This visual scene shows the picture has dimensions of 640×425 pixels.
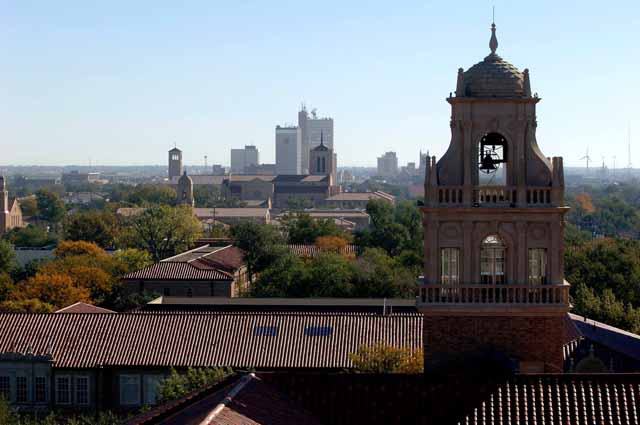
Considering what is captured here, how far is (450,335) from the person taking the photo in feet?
66.4

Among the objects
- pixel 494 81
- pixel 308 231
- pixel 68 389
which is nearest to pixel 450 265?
pixel 494 81

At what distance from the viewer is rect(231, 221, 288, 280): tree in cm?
7169

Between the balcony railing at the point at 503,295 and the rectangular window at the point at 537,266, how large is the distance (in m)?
0.22

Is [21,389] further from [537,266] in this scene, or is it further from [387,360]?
[537,266]

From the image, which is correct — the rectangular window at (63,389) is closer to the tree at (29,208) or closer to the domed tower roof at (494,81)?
the domed tower roof at (494,81)

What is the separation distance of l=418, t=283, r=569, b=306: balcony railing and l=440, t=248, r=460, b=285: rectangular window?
0.21 metres

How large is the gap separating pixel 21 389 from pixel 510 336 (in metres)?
20.5

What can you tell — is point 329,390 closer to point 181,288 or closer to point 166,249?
point 181,288

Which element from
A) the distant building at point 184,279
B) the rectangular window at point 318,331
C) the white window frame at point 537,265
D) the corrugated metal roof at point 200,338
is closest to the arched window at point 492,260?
the white window frame at point 537,265

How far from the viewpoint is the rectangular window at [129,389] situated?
3591 centimetres

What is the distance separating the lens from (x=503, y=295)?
66.6ft

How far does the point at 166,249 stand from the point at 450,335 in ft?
218

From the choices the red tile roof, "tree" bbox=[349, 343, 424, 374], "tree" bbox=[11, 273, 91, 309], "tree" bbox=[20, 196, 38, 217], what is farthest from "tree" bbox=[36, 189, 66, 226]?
"tree" bbox=[349, 343, 424, 374]

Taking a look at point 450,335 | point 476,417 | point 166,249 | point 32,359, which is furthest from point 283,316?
point 166,249
